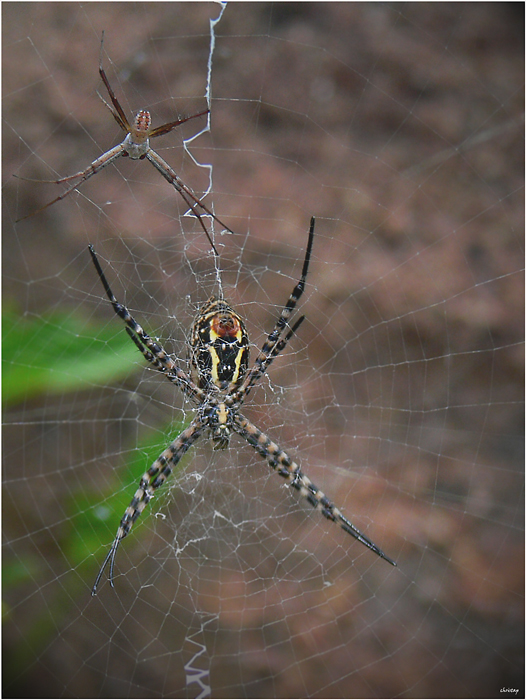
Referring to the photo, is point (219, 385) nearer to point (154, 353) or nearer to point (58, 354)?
point (154, 353)

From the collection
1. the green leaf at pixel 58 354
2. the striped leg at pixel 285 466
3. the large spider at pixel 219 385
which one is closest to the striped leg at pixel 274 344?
→ the large spider at pixel 219 385

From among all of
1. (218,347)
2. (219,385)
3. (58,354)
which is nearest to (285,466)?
(219,385)

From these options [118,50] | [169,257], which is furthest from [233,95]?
[169,257]

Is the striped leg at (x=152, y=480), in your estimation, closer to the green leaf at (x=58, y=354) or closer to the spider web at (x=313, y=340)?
the spider web at (x=313, y=340)

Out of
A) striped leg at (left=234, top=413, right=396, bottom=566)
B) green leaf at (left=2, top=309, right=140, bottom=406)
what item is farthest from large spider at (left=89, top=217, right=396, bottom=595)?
green leaf at (left=2, top=309, right=140, bottom=406)

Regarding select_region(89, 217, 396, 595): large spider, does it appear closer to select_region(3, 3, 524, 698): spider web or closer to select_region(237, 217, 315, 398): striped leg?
select_region(237, 217, 315, 398): striped leg
